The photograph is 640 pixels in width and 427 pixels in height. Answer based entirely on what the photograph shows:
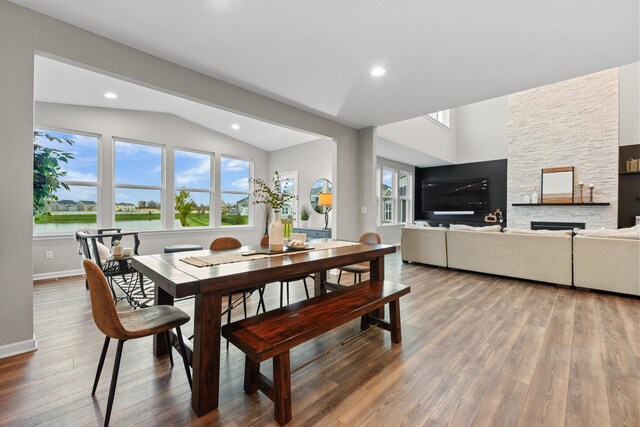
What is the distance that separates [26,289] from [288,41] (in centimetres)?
287

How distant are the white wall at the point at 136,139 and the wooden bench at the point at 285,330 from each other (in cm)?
445

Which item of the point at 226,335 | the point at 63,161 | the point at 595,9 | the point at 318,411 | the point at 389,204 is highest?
the point at 595,9

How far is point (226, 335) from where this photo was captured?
1.58 metres

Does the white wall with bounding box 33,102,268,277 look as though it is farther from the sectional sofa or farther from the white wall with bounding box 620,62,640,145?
the white wall with bounding box 620,62,640,145

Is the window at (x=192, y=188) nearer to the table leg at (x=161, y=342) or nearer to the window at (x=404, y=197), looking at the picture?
the table leg at (x=161, y=342)

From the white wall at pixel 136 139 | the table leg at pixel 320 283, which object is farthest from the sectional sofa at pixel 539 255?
the white wall at pixel 136 139

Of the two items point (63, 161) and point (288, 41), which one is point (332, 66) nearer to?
point (288, 41)

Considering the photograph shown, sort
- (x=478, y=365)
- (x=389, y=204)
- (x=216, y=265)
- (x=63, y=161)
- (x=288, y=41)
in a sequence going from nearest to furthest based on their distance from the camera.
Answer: (x=216, y=265), (x=478, y=365), (x=288, y=41), (x=63, y=161), (x=389, y=204)

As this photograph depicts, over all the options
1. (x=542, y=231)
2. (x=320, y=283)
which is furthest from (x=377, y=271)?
(x=542, y=231)

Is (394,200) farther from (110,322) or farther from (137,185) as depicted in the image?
(110,322)

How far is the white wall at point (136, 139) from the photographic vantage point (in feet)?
14.2

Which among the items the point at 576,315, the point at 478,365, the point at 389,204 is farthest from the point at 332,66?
the point at 389,204

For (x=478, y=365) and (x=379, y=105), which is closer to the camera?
(x=478, y=365)

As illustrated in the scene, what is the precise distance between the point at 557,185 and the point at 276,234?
25.5ft
